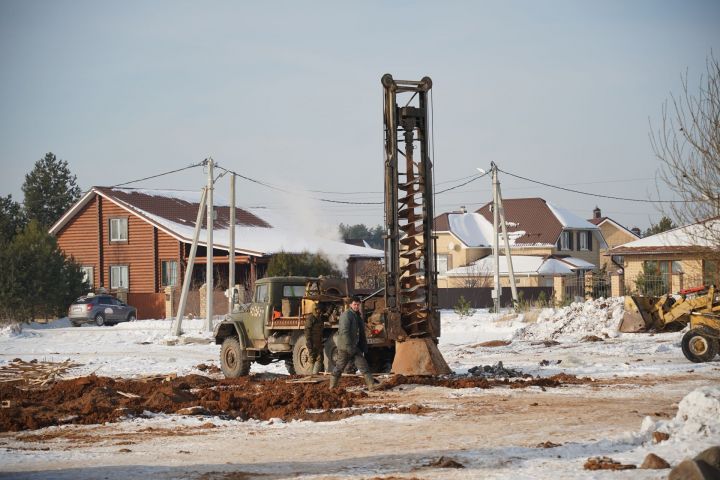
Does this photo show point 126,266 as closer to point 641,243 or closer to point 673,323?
point 641,243

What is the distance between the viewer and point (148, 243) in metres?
57.7

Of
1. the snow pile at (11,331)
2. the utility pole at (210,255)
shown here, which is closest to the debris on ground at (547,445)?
the utility pole at (210,255)

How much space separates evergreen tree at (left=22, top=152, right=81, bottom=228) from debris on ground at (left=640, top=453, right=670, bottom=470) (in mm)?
80004

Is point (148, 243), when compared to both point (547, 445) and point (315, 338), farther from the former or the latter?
point (547, 445)

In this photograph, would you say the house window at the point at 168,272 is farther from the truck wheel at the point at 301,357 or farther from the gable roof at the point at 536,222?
the truck wheel at the point at 301,357

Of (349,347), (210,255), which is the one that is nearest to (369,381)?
(349,347)

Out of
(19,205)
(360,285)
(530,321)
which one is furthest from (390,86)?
(19,205)

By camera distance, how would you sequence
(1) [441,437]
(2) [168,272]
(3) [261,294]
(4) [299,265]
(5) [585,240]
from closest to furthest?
(1) [441,437]
(3) [261,294]
(4) [299,265]
(2) [168,272]
(5) [585,240]

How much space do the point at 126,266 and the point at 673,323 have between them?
3773 cm

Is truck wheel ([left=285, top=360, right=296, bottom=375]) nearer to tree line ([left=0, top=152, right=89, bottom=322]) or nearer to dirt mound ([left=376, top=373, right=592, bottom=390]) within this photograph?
dirt mound ([left=376, top=373, right=592, bottom=390])

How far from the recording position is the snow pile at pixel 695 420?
39.4ft

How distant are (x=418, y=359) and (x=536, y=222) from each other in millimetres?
56075

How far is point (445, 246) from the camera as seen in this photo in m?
75.0

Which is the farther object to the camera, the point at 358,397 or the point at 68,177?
the point at 68,177
